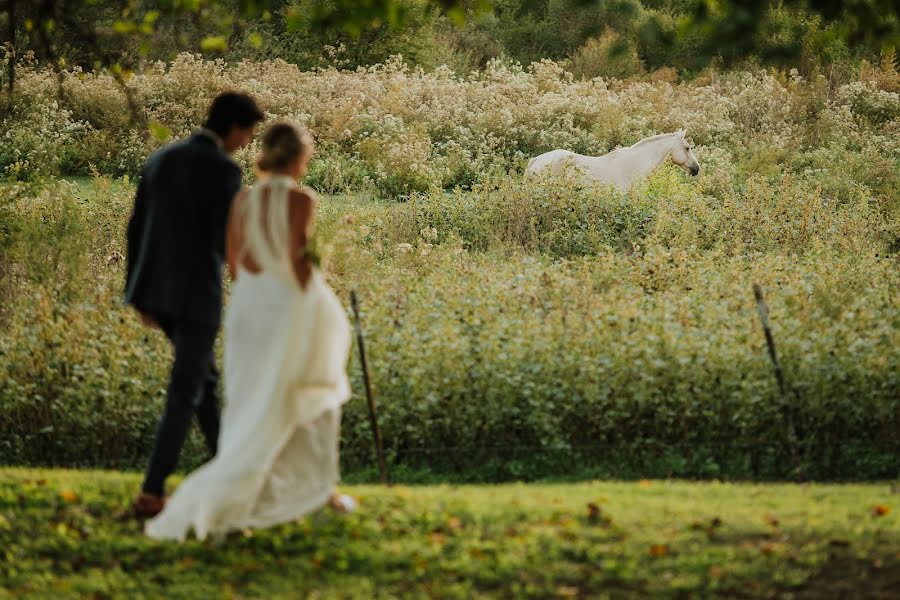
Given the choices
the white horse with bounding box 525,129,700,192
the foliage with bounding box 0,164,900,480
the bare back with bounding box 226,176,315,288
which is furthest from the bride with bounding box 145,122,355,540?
the white horse with bounding box 525,129,700,192

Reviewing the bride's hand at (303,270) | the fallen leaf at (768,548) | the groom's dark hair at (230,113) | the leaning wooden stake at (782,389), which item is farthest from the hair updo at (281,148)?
the leaning wooden stake at (782,389)

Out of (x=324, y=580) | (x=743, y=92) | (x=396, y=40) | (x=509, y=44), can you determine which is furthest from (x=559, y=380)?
(x=509, y=44)

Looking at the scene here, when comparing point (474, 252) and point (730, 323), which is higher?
point (474, 252)

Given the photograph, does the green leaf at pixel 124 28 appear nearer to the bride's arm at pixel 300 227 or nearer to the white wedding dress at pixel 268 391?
the white wedding dress at pixel 268 391

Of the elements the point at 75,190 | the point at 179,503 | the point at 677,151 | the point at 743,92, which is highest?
the point at 743,92

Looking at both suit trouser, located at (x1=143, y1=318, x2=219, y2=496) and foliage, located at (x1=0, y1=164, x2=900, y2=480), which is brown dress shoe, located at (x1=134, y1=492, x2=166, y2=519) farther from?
foliage, located at (x1=0, y1=164, x2=900, y2=480)

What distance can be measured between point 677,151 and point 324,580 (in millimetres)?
12494

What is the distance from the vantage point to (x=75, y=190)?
1491 centimetres

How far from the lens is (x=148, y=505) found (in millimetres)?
5832

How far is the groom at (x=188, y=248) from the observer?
5664 mm

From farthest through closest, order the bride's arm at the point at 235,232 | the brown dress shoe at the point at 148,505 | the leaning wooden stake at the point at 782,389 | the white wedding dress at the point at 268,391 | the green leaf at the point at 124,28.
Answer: the leaning wooden stake at the point at 782,389 → the green leaf at the point at 124,28 → the brown dress shoe at the point at 148,505 → the bride's arm at the point at 235,232 → the white wedding dress at the point at 268,391

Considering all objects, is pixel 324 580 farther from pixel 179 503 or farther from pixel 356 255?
pixel 356 255

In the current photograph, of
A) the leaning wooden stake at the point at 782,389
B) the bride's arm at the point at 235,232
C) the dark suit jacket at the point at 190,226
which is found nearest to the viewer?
the bride's arm at the point at 235,232

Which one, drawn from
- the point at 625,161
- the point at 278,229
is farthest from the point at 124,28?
the point at 625,161
